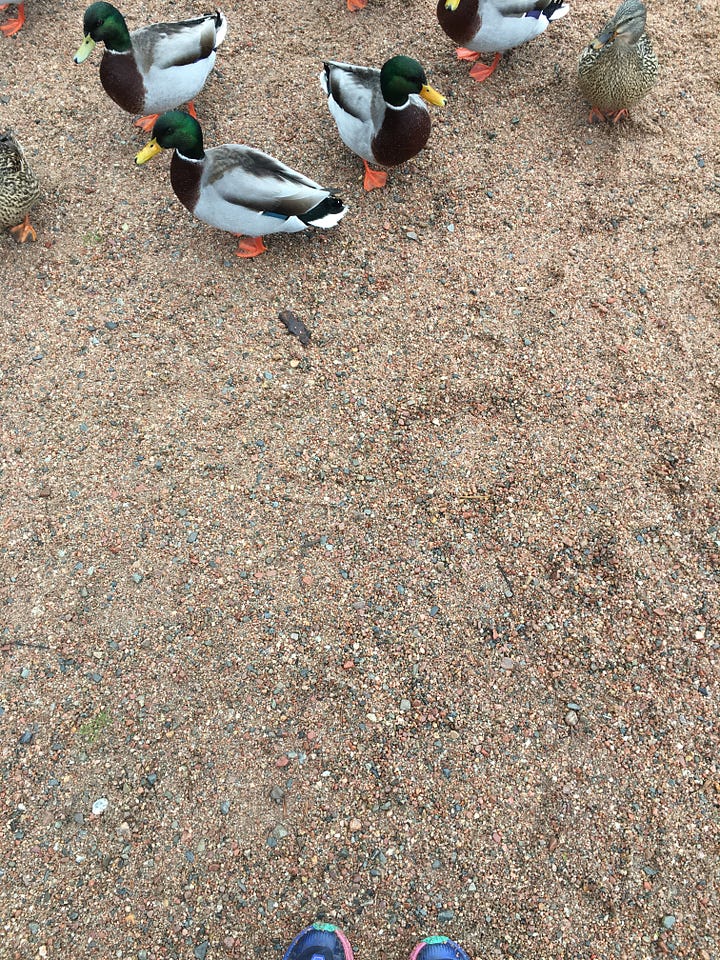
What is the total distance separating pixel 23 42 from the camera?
4.23 meters

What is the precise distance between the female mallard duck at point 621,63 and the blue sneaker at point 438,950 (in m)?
3.84

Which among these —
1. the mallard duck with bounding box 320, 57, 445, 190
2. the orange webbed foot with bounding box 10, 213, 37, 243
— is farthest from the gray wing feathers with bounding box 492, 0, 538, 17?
the orange webbed foot with bounding box 10, 213, 37, 243

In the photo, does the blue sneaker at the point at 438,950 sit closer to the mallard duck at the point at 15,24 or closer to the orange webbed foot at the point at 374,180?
the orange webbed foot at the point at 374,180

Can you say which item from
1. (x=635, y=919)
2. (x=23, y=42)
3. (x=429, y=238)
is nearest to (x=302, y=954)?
(x=635, y=919)

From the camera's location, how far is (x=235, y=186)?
3.13 metres

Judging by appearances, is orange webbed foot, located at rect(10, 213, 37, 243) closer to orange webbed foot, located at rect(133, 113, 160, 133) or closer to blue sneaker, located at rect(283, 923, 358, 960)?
orange webbed foot, located at rect(133, 113, 160, 133)

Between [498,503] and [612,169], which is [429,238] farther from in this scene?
[498,503]

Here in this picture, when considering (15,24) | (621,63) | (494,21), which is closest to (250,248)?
(494,21)

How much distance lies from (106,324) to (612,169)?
270 centimetres

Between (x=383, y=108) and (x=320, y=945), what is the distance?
10.9 ft

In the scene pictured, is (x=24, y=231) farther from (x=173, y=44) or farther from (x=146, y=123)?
(x=173, y=44)

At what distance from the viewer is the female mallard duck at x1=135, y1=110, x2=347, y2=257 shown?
3084 millimetres

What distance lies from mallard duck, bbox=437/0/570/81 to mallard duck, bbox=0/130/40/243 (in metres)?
2.24

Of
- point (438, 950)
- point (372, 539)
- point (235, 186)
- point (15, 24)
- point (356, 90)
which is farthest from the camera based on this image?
point (15, 24)
